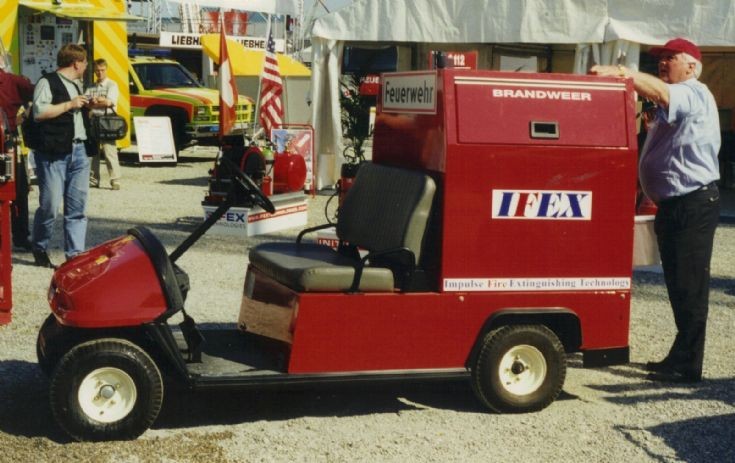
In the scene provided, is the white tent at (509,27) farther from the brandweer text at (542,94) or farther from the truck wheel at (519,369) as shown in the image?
the truck wheel at (519,369)

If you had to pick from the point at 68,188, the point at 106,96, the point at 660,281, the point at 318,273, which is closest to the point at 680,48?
the point at 318,273

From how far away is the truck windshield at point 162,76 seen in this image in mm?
22109

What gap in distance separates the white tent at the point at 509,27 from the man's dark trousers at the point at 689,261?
7844 millimetres

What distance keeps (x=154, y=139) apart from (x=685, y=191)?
1450 centimetres

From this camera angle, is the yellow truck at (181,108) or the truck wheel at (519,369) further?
the yellow truck at (181,108)

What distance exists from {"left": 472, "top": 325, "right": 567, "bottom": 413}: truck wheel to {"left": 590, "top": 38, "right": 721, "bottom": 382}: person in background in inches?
45.7

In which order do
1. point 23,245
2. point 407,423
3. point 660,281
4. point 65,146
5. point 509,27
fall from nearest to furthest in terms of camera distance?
1. point 407,423
2. point 65,146
3. point 660,281
4. point 23,245
5. point 509,27

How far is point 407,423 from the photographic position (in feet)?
18.1

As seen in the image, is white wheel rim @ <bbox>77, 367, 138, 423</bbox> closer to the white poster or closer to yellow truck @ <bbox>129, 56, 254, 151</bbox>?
the white poster

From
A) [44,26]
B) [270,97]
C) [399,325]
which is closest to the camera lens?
[399,325]

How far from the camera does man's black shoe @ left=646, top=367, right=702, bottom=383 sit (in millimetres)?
6469

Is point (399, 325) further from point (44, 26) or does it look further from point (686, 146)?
point (44, 26)

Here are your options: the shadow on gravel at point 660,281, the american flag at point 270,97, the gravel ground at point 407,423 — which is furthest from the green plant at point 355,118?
the gravel ground at point 407,423

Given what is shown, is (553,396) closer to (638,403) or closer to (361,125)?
(638,403)
